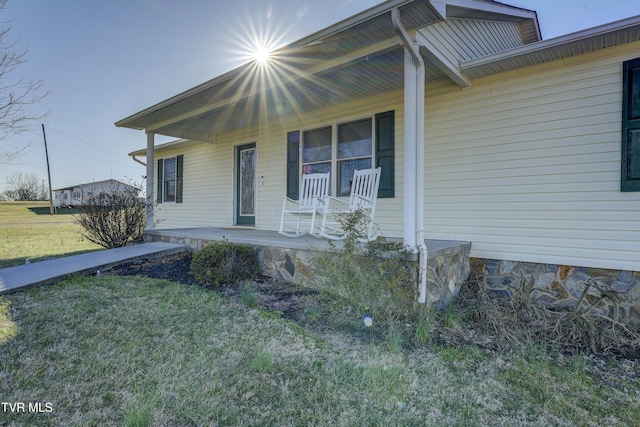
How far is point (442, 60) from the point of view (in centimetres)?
340

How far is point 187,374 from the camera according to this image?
196 centimetres

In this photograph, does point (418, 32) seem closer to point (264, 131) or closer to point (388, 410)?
point (388, 410)

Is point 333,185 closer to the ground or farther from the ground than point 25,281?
farther from the ground

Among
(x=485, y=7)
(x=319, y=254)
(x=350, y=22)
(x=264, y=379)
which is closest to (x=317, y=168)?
(x=319, y=254)

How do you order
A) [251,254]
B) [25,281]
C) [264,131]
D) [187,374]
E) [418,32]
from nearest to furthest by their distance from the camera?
[187,374], [418,32], [25,281], [251,254], [264,131]

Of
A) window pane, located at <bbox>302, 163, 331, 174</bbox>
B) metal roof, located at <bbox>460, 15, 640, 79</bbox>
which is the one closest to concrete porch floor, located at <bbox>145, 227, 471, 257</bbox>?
window pane, located at <bbox>302, 163, 331, 174</bbox>

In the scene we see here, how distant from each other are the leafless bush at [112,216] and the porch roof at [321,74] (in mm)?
1408

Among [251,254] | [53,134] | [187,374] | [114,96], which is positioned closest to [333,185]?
[251,254]

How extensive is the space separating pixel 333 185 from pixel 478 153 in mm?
2094

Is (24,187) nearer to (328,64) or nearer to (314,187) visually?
(314,187)

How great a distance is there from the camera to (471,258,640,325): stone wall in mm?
3055

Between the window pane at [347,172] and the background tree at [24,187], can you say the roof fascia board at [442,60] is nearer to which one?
the window pane at [347,172]

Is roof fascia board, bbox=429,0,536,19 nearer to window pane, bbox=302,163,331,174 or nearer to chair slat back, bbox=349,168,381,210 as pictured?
chair slat back, bbox=349,168,381,210

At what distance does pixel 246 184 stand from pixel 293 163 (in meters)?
1.50
